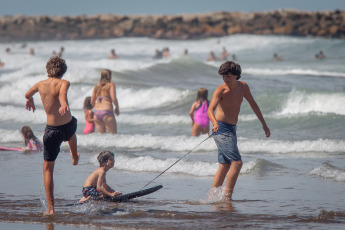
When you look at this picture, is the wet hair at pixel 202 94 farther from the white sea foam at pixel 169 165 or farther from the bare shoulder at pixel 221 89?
the bare shoulder at pixel 221 89

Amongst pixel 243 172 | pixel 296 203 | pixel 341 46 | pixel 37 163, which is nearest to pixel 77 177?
pixel 37 163

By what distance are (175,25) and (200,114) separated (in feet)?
193

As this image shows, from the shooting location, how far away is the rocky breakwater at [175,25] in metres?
63.2

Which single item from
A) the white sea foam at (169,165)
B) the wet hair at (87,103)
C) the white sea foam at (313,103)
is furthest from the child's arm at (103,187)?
the white sea foam at (313,103)

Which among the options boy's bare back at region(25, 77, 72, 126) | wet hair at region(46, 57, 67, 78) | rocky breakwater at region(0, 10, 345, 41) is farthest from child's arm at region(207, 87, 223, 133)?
rocky breakwater at region(0, 10, 345, 41)

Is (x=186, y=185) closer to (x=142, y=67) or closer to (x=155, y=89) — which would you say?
(x=155, y=89)

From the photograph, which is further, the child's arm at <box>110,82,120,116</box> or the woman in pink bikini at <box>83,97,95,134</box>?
the woman in pink bikini at <box>83,97,95,134</box>

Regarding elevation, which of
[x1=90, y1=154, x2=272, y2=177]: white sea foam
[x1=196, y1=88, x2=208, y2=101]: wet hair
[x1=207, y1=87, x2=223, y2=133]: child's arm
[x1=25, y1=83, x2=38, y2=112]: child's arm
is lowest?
[x1=90, y1=154, x2=272, y2=177]: white sea foam

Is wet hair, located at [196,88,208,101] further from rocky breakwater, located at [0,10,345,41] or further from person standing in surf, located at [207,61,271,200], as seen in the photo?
rocky breakwater, located at [0,10,345,41]

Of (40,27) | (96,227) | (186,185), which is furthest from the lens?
(40,27)

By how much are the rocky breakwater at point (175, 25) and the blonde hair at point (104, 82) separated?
166ft

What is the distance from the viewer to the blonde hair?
37.6 ft

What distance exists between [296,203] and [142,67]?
2321cm

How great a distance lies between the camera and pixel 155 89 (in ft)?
Answer: 72.9
